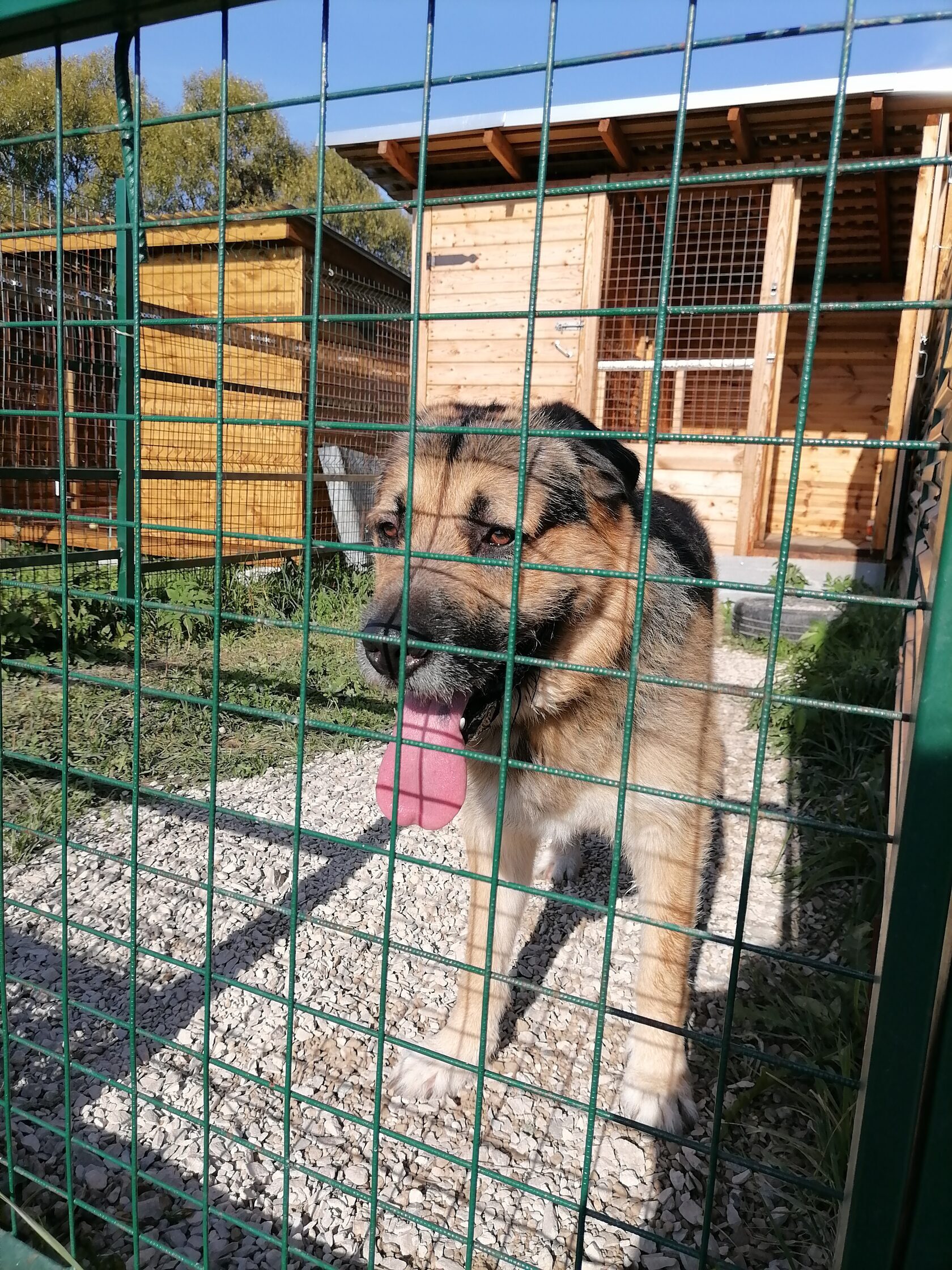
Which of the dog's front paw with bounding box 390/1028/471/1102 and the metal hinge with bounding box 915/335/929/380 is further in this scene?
the metal hinge with bounding box 915/335/929/380

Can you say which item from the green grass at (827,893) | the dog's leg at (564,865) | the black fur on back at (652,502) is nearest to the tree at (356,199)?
the green grass at (827,893)

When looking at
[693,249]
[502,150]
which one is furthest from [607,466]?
[693,249]

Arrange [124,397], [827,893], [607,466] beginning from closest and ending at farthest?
[607,466] < [827,893] < [124,397]

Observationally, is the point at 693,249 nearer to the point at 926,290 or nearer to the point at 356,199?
the point at 926,290

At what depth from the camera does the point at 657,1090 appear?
2.11 m

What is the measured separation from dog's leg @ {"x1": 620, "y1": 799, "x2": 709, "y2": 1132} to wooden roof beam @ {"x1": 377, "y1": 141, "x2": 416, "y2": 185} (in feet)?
27.1

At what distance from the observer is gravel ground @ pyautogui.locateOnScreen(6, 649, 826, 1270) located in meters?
1.75

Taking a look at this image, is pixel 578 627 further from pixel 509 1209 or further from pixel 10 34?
pixel 10 34

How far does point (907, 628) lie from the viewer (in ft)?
10.5

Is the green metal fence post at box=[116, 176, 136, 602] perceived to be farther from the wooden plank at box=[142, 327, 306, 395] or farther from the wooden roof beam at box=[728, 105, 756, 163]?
the wooden roof beam at box=[728, 105, 756, 163]

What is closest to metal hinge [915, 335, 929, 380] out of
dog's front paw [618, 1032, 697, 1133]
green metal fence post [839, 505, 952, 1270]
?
dog's front paw [618, 1032, 697, 1133]

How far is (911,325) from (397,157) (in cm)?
555

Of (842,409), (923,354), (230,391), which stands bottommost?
(230,391)

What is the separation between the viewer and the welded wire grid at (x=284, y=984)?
3.12ft
